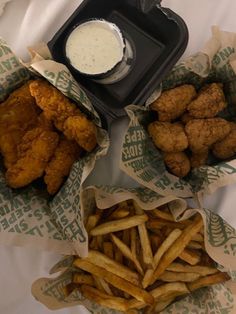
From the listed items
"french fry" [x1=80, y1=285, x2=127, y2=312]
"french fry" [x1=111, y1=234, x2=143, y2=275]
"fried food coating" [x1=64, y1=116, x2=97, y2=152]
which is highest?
"fried food coating" [x1=64, y1=116, x2=97, y2=152]

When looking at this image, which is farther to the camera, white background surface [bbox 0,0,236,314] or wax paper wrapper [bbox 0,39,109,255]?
white background surface [bbox 0,0,236,314]

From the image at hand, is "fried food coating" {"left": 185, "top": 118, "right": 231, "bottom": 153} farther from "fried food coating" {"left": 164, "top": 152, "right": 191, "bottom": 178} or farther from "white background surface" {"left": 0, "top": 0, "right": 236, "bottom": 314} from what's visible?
"white background surface" {"left": 0, "top": 0, "right": 236, "bottom": 314}

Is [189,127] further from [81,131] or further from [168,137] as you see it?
[81,131]

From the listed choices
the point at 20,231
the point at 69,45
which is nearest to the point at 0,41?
the point at 69,45

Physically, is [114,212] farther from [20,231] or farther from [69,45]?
[69,45]

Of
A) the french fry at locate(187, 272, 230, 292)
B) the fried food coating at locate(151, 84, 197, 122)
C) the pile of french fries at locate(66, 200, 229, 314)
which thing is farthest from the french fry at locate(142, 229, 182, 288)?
the fried food coating at locate(151, 84, 197, 122)

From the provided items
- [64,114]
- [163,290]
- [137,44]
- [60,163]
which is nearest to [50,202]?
[60,163]
